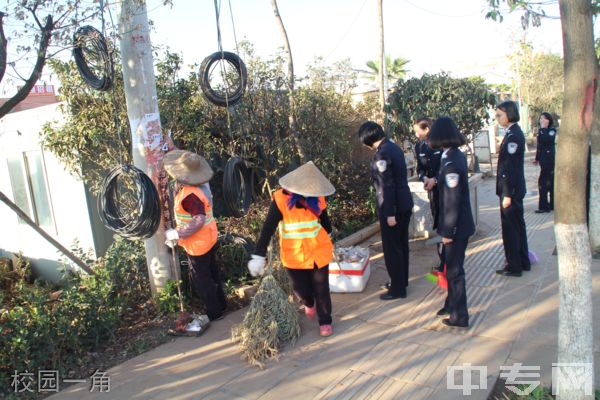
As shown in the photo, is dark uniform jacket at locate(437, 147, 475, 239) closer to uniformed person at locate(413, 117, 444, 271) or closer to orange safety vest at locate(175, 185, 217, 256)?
uniformed person at locate(413, 117, 444, 271)

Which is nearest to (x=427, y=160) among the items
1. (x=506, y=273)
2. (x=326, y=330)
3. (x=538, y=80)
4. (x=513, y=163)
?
(x=513, y=163)

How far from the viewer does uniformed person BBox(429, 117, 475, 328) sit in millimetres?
3973

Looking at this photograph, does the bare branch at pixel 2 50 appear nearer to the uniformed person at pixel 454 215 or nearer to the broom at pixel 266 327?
the broom at pixel 266 327

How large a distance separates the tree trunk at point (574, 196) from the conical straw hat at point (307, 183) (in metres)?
1.87

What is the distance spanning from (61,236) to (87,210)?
110 cm

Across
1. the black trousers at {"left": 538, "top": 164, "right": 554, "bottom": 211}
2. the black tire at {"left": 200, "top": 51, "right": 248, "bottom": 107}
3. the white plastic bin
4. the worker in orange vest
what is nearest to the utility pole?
the worker in orange vest

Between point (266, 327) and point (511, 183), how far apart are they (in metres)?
3.09

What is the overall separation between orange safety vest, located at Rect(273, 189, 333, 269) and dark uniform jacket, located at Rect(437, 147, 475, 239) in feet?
3.47

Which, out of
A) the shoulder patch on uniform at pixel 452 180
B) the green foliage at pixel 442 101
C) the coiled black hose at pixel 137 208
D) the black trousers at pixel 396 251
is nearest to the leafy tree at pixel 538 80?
the green foliage at pixel 442 101

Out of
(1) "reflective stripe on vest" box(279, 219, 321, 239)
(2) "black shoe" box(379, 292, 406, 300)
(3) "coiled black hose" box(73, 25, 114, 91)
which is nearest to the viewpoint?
(1) "reflective stripe on vest" box(279, 219, 321, 239)

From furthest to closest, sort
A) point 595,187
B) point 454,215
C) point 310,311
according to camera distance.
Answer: point 595,187, point 310,311, point 454,215

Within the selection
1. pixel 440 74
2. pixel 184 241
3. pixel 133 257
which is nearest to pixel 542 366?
pixel 184 241

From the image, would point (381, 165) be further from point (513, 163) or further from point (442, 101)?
point (442, 101)

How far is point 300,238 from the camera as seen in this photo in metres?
4.14
